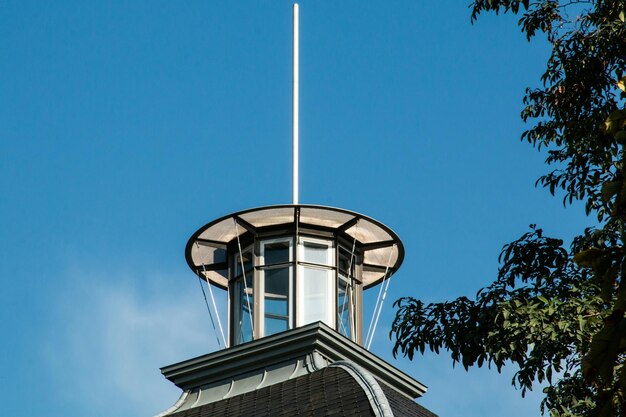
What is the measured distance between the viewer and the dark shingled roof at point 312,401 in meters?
14.1

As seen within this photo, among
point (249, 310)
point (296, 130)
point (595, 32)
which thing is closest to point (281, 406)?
point (249, 310)

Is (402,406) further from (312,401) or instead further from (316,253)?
(316,253)

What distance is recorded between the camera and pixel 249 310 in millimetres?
18109

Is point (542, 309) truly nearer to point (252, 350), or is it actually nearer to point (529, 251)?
point (529, 251)

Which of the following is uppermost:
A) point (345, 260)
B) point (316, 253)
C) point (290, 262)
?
point (345, 260)

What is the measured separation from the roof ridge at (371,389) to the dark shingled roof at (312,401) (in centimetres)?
5

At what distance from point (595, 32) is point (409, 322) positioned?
5.78 metres

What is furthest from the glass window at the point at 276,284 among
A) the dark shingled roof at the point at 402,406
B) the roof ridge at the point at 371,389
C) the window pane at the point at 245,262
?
the roof ridge at the point at 371,389

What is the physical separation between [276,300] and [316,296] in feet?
2.07

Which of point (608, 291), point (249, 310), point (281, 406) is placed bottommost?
point (608, 291)

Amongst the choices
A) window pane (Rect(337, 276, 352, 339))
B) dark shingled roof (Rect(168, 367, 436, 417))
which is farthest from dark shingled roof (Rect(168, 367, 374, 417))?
window pane (Rect(337, 276, 352, 339))

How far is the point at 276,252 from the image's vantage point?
1806 centimetres

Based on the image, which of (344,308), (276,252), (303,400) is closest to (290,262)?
(276,252)

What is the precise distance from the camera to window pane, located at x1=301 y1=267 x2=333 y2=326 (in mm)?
17688
